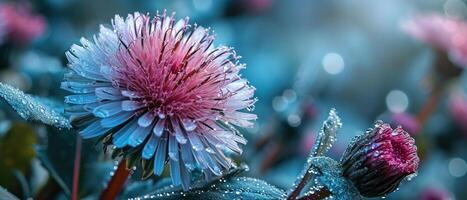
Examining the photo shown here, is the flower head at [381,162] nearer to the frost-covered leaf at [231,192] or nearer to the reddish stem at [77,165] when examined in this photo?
the frost-covered leaf at [231,192]

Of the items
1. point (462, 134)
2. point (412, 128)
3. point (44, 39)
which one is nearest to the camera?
point (412, 128)

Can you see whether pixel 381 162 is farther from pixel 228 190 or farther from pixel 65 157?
pixel 65 157

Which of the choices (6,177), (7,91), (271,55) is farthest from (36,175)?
(271,55)

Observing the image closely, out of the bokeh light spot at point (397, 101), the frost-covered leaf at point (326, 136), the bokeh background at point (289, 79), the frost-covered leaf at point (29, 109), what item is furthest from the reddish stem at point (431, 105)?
Result: the frost-covered leaf at point (29, 109)

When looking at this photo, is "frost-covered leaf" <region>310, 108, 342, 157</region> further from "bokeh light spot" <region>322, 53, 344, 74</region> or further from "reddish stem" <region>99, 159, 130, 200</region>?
"bokeh light spot" <region>322, 53, 344, 74</region>

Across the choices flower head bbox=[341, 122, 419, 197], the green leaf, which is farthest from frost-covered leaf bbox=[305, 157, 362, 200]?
the green leaf

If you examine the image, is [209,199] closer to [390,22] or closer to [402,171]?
[402,171]
